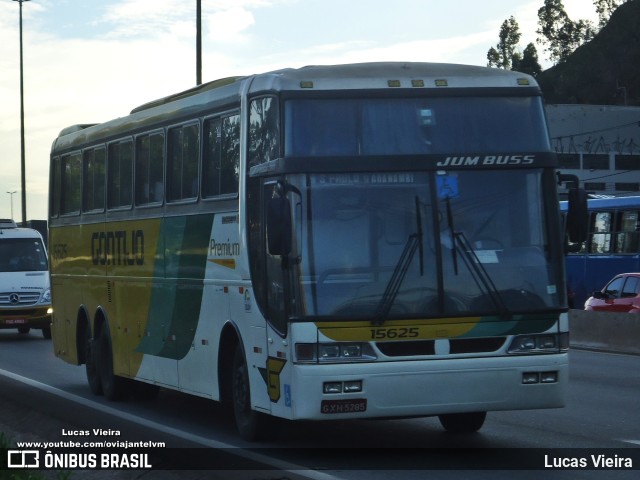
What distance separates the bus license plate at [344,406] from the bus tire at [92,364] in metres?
7.59

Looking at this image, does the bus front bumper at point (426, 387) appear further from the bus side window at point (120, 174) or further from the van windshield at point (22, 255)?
the van windshield at point (22, 255)

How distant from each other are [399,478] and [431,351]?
111 cm

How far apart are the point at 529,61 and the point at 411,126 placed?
156m

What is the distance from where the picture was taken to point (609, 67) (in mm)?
141250

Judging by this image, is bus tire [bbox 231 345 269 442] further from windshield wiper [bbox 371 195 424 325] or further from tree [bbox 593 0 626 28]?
tree [bbox 593 0 626 28]

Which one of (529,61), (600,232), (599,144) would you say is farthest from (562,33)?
Result: (600,232)

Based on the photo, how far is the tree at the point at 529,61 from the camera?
163 metres

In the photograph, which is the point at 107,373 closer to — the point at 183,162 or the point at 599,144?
the point at 183,162

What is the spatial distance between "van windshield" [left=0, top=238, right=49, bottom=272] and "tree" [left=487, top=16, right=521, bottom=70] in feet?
443

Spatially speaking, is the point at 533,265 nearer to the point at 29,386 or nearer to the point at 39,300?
the point at 29,386

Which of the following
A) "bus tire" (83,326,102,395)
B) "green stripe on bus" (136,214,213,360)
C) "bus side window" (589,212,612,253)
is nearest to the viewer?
"green stripe on bus" (136,214,213,360)

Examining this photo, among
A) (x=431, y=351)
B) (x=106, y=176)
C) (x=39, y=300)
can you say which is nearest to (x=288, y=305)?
(x=431, y=351)

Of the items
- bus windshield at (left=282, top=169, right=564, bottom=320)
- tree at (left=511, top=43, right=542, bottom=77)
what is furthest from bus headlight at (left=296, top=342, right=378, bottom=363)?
tree at (left=511, top=43, right=542, bottom=77)

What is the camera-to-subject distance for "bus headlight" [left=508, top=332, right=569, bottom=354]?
11008 millimetres
